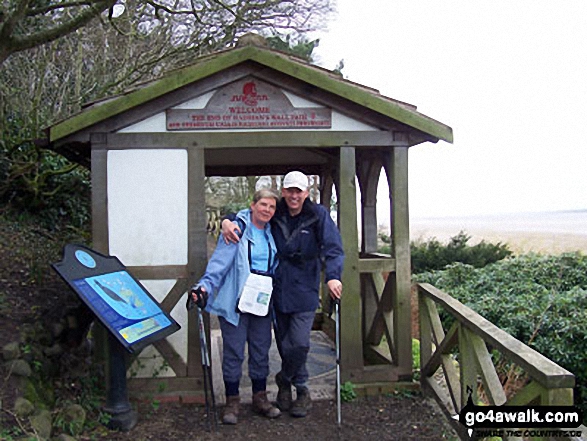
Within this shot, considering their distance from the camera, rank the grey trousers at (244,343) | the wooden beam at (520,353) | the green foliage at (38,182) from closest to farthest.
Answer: the wooden beam at (520,353)
the grey trousers at (244,343)
the green foliage at (38,182)

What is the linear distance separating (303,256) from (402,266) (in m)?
1.21

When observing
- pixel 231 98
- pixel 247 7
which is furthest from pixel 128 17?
pixel 231 98

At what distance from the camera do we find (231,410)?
457cm

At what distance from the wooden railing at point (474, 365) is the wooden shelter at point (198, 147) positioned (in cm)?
24

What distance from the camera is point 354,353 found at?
5250mm

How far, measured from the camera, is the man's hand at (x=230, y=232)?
4.34 metres

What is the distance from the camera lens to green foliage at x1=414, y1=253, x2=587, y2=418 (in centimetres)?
650

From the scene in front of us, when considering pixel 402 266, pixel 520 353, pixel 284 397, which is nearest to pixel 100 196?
pixel 284 397

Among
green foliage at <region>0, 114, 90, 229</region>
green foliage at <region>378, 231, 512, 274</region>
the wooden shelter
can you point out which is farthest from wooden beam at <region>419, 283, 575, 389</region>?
green foliage at <region>378, 231, 512, 274</region>

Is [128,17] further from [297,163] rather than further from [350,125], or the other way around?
[350,125]

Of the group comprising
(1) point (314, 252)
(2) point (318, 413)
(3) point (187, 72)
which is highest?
(3) point (187, 72)

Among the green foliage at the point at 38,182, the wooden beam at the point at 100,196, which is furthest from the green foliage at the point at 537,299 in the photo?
the green foliage at the point at 38,182

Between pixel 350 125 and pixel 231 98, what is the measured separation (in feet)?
3.53

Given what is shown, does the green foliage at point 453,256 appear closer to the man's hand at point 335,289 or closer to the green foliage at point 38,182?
the green foliage at point 38,182
